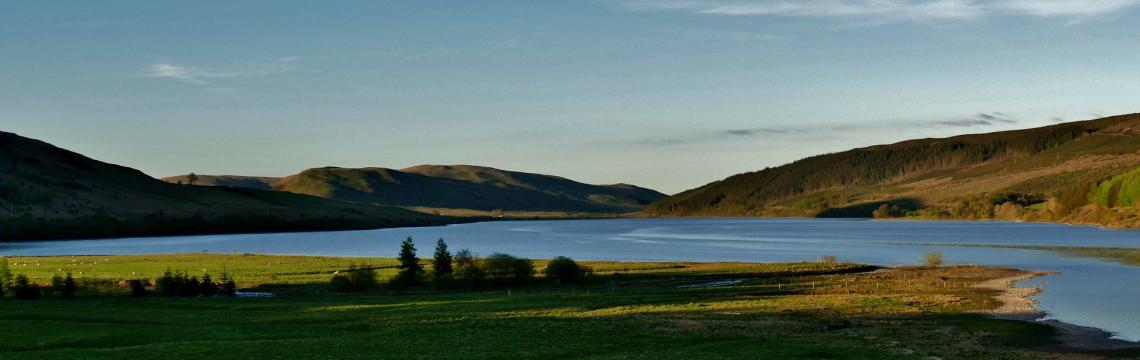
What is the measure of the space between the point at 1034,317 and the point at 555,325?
34999mm

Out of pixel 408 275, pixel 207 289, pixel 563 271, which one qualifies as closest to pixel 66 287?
pixel 207 289

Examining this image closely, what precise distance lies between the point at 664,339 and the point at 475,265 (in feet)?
195

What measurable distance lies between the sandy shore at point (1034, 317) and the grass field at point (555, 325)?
1550 mm

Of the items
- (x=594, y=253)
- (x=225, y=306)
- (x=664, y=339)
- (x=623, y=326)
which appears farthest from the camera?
(x=594, y=253)

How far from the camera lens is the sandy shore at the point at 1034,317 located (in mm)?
55656

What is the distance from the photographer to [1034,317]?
226 ft

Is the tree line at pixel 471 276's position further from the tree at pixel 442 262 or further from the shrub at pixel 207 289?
the shrub at pixel 207 289

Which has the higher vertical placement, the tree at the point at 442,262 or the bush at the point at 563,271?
the tree at the point at 442,262

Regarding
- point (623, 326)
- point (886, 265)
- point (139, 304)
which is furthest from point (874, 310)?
point (886, 265)

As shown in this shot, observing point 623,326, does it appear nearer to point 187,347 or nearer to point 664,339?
point 664,339

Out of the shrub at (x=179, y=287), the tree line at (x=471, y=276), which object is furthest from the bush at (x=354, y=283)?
the shrub at (x=179, y=287)

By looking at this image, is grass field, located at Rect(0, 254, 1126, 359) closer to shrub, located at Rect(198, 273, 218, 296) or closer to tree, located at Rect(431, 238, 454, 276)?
shrub, located at Rect(198, 273, 218, 296)

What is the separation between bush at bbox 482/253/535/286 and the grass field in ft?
14.5

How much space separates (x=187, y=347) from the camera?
1779 inches
